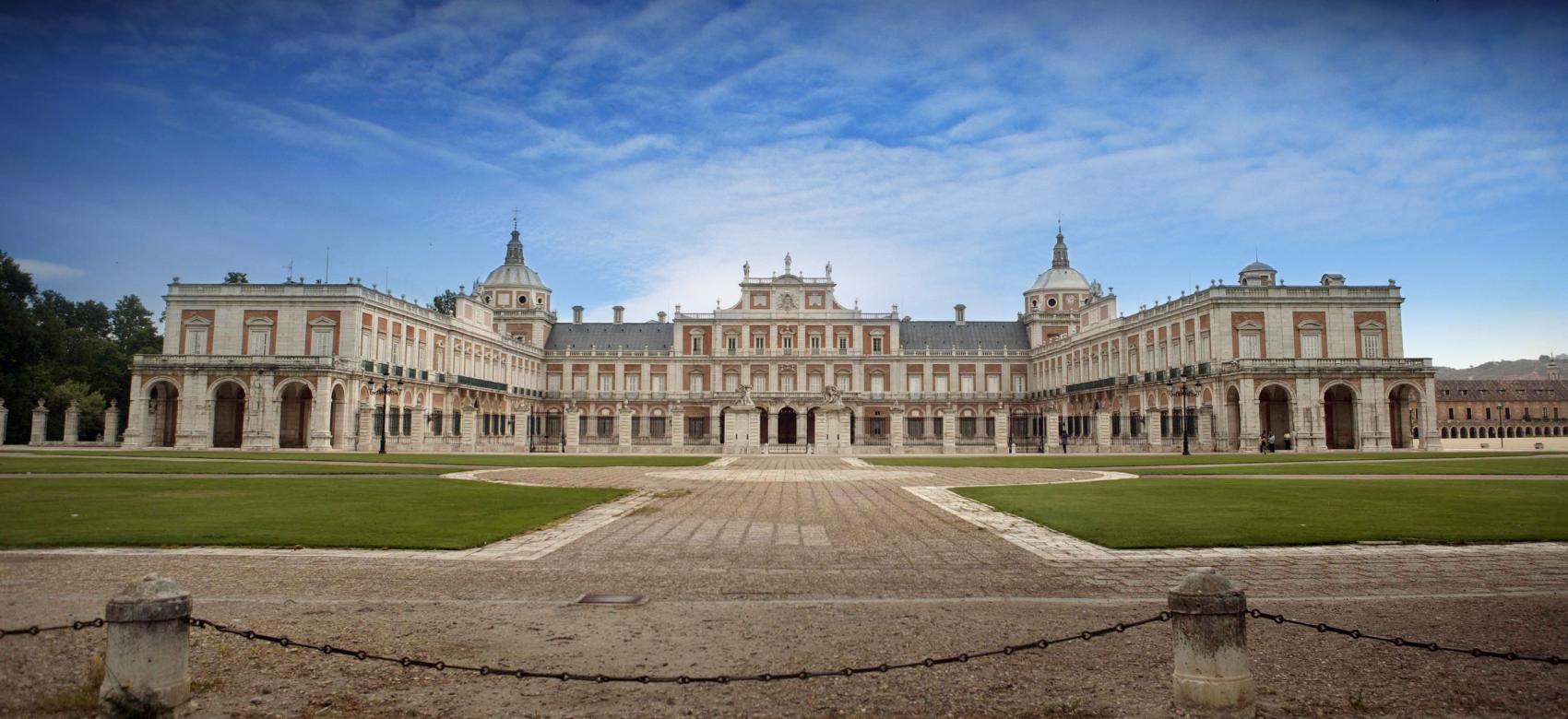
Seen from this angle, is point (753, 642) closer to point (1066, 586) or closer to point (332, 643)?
point (332, 643)

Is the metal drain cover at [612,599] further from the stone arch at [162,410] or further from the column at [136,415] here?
the column at [136,415]

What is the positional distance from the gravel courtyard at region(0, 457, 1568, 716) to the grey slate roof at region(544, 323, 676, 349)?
70.1 metres

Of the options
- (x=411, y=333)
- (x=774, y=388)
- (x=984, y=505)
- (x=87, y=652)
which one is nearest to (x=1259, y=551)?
(x=984, y=505)

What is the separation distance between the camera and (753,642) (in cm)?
658

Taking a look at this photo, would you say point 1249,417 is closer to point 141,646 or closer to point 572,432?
point 572,432

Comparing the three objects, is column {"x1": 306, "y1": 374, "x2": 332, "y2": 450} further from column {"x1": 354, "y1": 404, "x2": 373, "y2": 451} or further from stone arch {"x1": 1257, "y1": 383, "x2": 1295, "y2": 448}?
stone arch {"x1": 1257, "y1": 383, "x2": 1295, "y2": 448}

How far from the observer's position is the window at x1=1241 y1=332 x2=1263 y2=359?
160 feet

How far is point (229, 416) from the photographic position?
49562 millimetres

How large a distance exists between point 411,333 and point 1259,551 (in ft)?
175

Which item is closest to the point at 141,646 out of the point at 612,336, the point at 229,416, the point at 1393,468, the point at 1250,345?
the point at 1393,468

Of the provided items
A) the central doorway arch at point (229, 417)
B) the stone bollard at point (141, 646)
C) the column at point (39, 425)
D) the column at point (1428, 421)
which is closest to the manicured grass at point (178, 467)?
the central doorway arch at point (229, 417)

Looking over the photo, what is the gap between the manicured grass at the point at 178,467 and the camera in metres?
23.1

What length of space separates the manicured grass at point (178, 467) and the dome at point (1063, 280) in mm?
65836

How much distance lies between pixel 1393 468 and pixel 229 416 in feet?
170
